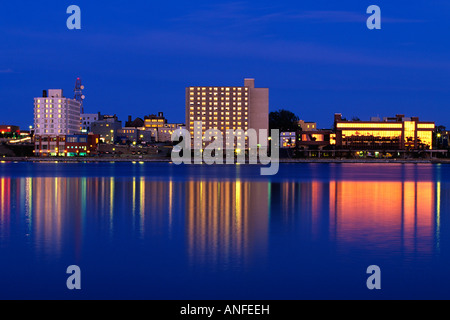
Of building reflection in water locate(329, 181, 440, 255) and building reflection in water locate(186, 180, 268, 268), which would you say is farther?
building reflection in water locate(329, 181, 440, 255)

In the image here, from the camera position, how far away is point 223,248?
2584 cm

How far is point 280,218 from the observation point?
3825 cm

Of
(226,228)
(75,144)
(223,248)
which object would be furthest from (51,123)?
(223,248)

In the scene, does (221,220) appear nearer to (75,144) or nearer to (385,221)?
(385,221)

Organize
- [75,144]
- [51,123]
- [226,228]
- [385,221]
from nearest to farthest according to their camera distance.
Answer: [226,228]
[385,221]
[51,123]
[75,144]

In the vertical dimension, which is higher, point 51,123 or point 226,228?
point 51,123

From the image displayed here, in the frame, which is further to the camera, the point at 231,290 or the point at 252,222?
the point at 252,222

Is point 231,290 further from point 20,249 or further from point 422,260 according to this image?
point 20,249

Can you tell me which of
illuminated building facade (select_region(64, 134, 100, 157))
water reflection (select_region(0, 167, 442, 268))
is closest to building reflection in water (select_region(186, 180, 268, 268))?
water reflection (select_region(0, 167, 442, 268))

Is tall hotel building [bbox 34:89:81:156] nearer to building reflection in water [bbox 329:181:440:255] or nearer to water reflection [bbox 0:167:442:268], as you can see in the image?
water reflection [bbox 0:167:442:268]

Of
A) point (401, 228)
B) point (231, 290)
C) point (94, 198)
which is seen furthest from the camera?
point (94, 198)

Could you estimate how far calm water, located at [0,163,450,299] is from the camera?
18.9 m
